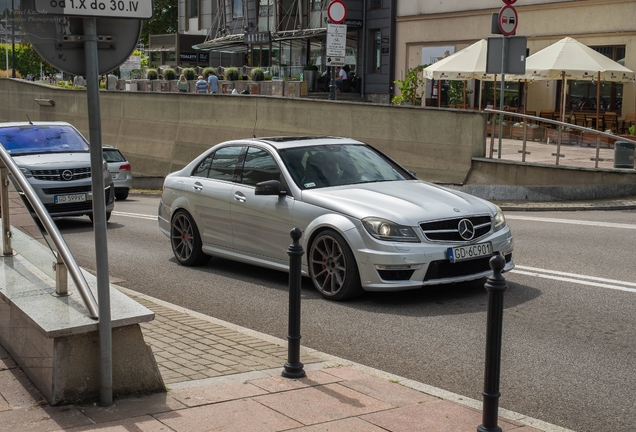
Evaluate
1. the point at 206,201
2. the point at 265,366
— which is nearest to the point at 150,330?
the point at 265,366

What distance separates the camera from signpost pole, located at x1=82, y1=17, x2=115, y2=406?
484cm

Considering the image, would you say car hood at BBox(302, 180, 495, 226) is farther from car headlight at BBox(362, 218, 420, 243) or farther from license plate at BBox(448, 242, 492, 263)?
license plate at BBox(448, 242, 492, 263)

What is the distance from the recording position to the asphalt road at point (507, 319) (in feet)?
19.1

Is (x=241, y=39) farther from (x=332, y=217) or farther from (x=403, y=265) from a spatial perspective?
(x=403, y=265)

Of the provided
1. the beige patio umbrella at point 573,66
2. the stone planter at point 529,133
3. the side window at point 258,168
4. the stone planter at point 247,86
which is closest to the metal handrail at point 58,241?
the side window at point 258,168

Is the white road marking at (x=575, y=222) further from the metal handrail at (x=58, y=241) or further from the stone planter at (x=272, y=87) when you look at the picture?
the stone planter at (x=272, y=87)

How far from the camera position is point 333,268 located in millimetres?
8562

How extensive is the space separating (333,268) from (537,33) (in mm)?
25830

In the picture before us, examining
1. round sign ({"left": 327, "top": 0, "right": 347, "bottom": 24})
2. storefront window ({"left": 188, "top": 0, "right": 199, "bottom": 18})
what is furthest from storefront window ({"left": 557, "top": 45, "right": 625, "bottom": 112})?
storefront window ({"left": 188, "top": 0, "right": 199, "bottom": 18})

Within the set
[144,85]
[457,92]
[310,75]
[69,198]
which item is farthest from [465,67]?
[144,85]

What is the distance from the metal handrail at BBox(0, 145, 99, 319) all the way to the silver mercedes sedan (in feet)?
10.9

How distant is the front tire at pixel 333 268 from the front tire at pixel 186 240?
2.31m

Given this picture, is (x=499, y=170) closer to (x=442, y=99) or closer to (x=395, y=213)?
(x=395, y=213)

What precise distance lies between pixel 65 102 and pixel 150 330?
2860 cm
